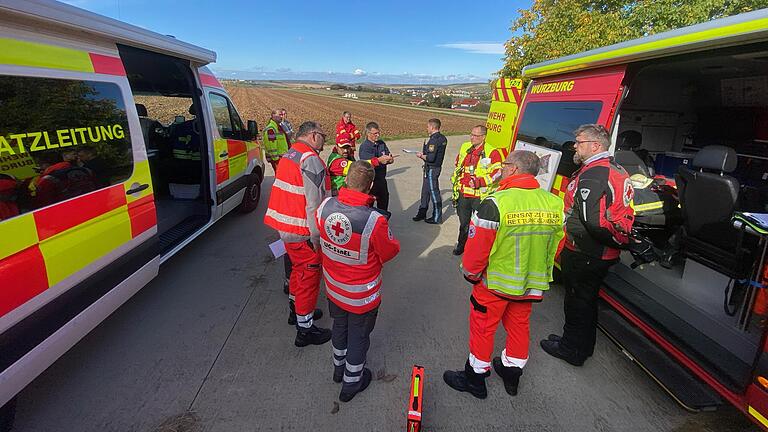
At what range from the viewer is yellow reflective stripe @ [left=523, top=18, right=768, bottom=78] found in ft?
6.68

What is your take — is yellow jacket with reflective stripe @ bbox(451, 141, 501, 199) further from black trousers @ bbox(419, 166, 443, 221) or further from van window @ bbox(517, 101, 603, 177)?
black trousers @ bbox(419, 166, 443, 221)

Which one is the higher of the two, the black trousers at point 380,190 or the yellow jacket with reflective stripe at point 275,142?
the yellow jacket with reflective stripe at point 275,142

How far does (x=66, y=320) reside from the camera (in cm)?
223

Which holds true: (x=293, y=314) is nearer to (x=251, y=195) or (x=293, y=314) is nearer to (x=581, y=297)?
(x=581, y=297)

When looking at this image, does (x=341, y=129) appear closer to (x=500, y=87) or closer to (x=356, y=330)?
(x=500, y=87)

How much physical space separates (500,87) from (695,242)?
3749 mm

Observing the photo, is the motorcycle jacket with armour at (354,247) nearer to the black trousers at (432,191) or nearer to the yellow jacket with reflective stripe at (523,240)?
the yellow jacket with reflective stripe at (523,240)

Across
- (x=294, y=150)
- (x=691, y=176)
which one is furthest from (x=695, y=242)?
(x=294, y=150)

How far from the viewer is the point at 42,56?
217 cm

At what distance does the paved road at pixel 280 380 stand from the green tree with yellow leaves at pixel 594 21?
30.6ft

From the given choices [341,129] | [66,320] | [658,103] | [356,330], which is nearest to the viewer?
[66,320]

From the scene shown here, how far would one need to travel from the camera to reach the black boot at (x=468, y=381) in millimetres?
2510

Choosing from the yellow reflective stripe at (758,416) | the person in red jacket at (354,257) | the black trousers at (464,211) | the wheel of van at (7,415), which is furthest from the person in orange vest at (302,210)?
the yellow reflective stripe at (758,416)

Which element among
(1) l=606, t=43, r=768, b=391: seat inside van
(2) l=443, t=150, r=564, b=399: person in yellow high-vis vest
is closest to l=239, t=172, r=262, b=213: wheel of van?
(2) l=443, t=150, r=564, b=399: person in yellow high-vis vest
